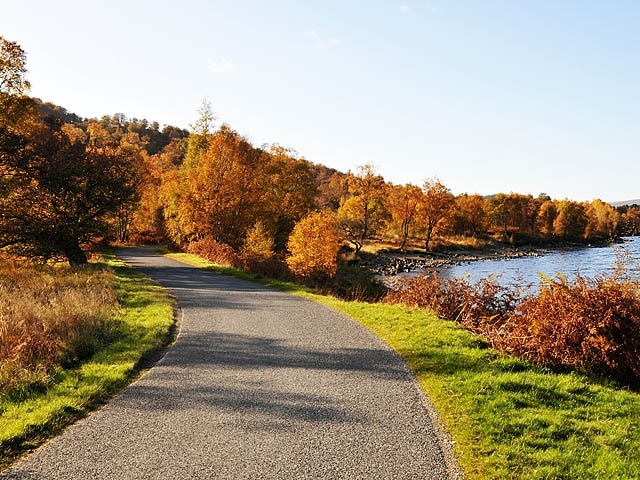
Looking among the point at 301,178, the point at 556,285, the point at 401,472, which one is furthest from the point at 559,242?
the point at 401,472

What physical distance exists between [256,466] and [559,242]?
92.7 m

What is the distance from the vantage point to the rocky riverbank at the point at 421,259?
146 ft

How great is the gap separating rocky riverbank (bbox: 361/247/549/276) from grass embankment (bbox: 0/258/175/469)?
29.8 m

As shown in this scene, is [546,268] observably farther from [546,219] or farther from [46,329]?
[546,219]

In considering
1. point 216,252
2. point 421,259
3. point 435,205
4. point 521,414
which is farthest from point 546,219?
point 521,414

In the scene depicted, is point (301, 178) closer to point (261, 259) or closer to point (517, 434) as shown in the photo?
point (261, 259)

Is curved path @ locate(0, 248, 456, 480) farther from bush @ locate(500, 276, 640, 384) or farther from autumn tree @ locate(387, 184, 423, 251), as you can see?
autumn tree @ locate(387, 184, 423, 251)

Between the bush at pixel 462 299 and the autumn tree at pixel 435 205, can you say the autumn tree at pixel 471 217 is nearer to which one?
the autumn tree at pixel 435 205

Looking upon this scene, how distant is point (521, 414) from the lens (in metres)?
6.09

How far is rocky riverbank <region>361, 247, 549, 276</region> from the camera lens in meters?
44.5

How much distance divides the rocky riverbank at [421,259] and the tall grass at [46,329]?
99.7 feet

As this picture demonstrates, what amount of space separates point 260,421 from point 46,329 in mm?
5795

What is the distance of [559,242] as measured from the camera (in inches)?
3339

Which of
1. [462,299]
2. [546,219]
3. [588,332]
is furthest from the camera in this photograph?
[546,219]
